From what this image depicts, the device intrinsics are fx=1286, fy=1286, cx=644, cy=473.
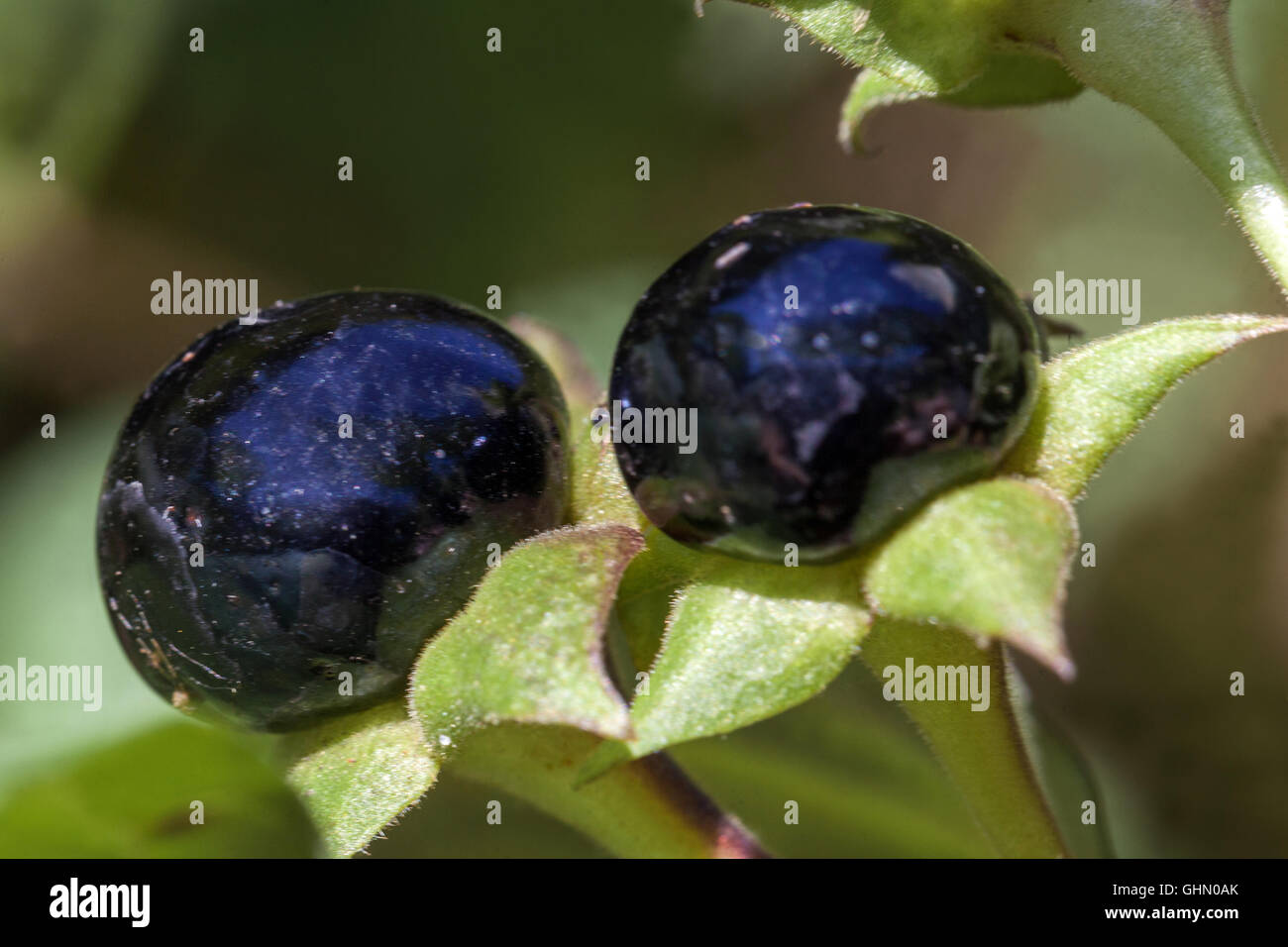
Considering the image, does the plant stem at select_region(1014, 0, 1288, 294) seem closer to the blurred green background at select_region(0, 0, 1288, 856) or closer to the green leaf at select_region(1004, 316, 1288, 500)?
the green leaf at select_region(1004, 316, 1288, 500)

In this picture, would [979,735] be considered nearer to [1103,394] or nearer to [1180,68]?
[1103,394]

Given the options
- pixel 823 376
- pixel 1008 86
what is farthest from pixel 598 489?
pixel 1008 86

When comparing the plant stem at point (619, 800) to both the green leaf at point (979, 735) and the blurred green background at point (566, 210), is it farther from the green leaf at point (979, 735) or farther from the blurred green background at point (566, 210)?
the blurred green background at point (566, 210)

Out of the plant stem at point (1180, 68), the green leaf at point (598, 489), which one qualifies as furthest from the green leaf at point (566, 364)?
the plant stem at point (1180, 68)

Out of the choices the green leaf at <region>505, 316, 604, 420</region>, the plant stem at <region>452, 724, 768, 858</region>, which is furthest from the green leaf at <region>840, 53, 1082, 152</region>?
the plant stem at <region>452, 724, 768, 858</region>

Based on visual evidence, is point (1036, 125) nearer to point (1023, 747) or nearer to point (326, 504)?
point (1023, 747)

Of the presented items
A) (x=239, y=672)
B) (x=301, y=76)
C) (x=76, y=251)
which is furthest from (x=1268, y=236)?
(x=76, y=251)
